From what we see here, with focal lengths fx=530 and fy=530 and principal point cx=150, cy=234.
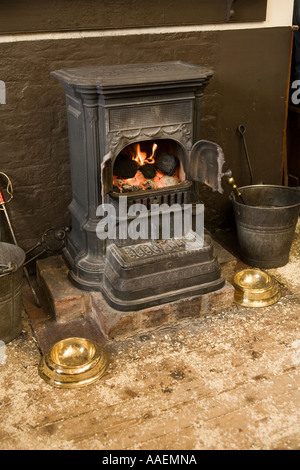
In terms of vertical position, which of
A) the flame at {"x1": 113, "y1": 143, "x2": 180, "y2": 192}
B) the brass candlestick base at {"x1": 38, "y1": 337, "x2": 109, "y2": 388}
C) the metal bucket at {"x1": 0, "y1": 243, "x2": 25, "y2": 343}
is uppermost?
the flame at {"x1": 113, "y1": 143, "x2": 180, "y2": 192}

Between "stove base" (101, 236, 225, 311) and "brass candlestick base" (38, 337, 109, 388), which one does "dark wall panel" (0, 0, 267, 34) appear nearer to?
"stove base" (101, 236, 225, 311)

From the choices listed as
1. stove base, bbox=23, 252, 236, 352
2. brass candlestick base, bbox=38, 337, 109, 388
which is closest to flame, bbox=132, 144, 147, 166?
stove base, bbox=23, 252, 236, 352

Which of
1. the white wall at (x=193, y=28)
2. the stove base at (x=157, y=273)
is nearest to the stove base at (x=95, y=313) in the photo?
the stove base at (x=157, y=273)

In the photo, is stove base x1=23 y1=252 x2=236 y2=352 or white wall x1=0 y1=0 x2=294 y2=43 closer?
stove base x1=23 y1=252 x2=236 y2=352

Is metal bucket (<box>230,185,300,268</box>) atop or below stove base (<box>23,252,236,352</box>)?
atop

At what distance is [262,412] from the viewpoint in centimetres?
255

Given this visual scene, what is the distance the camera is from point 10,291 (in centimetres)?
299

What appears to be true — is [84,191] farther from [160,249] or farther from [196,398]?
[196,398]

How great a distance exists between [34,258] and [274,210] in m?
1.70

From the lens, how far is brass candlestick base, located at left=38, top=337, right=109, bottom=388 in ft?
9.11

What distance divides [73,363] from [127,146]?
1446 mm

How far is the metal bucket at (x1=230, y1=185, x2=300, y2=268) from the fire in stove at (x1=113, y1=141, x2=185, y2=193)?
1.97 feet

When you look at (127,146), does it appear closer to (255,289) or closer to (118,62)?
(118,62)
